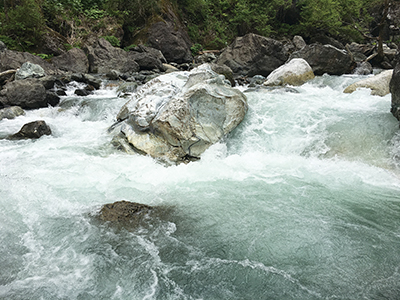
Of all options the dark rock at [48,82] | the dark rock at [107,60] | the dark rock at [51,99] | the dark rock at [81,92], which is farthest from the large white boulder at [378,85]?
the dark rock at [48,82]

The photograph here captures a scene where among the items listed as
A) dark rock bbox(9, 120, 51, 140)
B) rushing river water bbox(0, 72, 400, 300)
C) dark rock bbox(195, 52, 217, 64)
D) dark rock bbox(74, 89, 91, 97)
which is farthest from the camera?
dark rock bbox(195, 52, 217, 64)

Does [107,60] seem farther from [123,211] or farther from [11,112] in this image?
[123,211]

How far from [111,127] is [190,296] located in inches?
219

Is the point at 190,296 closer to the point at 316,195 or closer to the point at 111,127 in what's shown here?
the point at 316,195

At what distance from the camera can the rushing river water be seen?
8.66 feet

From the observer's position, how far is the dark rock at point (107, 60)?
Result: 47.1 ft

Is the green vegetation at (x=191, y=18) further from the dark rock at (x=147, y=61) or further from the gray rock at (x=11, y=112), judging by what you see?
the gray rock at (x=11, y=112)

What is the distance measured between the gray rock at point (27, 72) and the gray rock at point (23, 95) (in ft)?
6.52

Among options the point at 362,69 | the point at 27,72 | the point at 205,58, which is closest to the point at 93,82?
the point at 27,72

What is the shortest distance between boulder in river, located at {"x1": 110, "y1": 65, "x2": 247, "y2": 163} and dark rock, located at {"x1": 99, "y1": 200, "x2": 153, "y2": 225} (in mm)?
2076

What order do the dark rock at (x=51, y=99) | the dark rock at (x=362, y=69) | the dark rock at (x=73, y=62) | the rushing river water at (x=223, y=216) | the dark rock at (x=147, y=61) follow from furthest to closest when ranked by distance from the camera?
the dark rock at (x=147, y=61), the dark rock at (x=73, y=62), the dark rock at (x=362, y=69), the dark rock at (x=51, y=99), the rushing river water at (x=223, y=216)

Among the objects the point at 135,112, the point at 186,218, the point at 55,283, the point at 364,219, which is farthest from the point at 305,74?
the point at 55,283

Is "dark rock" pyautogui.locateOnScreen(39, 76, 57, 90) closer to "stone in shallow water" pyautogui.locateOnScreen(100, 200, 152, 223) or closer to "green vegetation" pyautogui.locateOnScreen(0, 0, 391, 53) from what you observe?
"green vegetation" pyautogui.locateOnScreen(0, 0, 391, 53)

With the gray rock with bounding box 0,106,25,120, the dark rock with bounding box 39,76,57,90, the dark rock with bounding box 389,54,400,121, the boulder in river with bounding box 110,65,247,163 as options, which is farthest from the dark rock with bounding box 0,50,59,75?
the dark rock with bounding box 389,54,400,121
